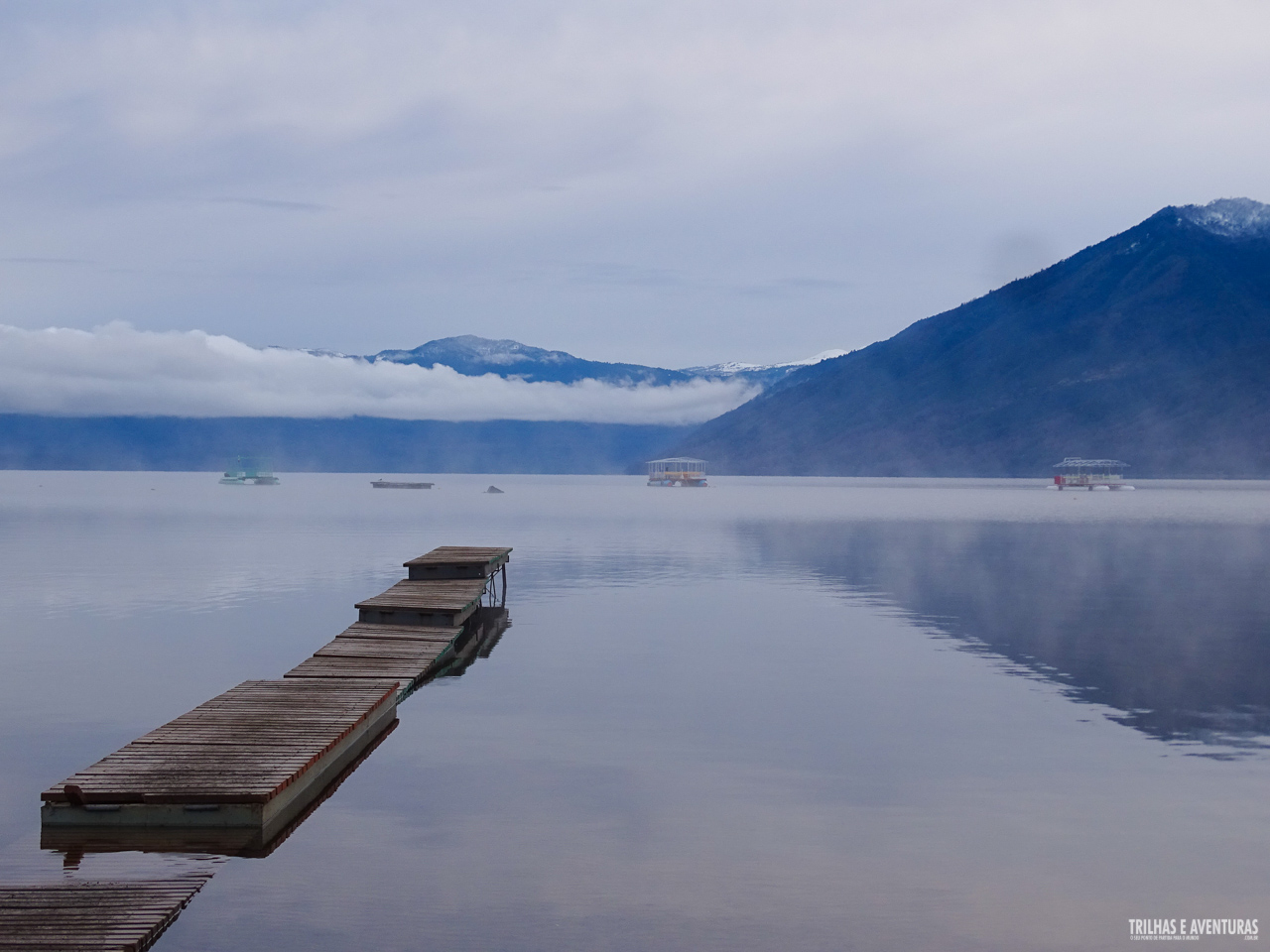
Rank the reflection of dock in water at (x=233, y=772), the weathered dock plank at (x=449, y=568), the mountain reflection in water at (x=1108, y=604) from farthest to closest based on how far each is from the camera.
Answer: the weathered dock plank at (x=449, y=568), the mountain reflection in water at (x=1108, y=604), the reflection of dock in water at (x=233, y=772)

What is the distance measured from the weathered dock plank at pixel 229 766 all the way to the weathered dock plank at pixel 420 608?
45.6ft

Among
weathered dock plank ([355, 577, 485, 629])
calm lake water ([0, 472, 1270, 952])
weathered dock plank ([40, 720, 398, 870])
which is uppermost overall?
weathered dock plank ([355, 577, 485, 629])

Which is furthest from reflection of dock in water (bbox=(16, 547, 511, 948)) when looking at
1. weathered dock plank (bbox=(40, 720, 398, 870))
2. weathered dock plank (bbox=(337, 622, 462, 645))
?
weathered dock plank (bbox=(337, 622, 462, 645))

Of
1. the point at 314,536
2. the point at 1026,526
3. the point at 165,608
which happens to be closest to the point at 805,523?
the point at 1026,526

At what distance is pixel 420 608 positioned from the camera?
129 feet

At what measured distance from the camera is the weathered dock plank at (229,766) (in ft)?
56.9

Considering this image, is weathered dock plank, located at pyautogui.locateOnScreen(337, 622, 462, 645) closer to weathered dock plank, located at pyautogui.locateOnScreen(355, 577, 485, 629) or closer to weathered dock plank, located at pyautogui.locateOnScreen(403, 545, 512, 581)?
weathered dock plank, located at pyautogui.locateOnScreen(355, 577, 485, 629)

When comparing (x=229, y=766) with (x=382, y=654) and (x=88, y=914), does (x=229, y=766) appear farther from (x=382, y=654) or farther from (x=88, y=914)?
(x=382, y=654)

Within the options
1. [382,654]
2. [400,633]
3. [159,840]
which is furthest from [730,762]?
[400,633]

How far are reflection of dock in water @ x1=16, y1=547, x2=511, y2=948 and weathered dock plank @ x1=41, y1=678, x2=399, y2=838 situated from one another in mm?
17

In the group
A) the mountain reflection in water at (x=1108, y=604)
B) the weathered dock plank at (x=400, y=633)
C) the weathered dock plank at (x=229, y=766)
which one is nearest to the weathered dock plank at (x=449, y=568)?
the weathered dock plank at (x=400, y=633)

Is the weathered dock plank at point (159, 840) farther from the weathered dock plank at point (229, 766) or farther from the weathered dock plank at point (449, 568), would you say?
the weathered dock plank at point (449, 568)

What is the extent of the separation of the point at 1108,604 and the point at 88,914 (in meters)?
43.2

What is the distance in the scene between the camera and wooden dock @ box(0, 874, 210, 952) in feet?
41.7
